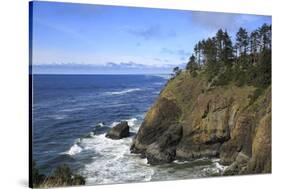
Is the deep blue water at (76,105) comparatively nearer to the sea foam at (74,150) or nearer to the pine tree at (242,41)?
the sea foam at (74,150)

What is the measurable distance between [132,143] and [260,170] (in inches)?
79.6

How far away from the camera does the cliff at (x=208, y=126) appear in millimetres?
7797

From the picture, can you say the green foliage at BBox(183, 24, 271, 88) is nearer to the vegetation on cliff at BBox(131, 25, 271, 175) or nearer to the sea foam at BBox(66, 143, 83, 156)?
the vegetation on cliff at BBox(131, 25, 271, 175)

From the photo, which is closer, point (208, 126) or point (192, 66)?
point (192, 66)

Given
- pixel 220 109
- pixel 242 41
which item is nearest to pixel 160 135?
pixel 220 109

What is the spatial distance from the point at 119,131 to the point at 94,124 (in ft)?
1.20

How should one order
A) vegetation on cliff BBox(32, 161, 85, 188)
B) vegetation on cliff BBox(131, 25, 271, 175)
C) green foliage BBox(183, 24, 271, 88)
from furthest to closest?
1. green foliage BBox(183, 24, 271, 88)
2. vegetation on cliff BBox(131, 25, 271, 175)
3. vegetation on cliff BBox(32, 161, 85, 188)

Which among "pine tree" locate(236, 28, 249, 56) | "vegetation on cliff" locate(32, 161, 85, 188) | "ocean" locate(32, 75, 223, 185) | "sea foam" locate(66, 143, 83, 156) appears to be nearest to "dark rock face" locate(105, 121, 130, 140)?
"ocean" locate(32, 75, 223, 185)

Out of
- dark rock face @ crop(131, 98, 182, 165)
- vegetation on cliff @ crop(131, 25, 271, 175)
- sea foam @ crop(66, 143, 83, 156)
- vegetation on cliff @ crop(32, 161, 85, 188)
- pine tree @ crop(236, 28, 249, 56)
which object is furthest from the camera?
pine tree @ crop(236, 28, 249, 56)

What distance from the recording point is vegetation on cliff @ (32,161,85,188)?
6.98 meters

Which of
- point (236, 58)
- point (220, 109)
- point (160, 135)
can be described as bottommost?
point (160, 135)

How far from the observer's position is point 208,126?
809cm

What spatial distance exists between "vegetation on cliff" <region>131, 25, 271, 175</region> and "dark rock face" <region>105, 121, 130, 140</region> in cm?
27

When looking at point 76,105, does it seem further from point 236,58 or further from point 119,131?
point 236,58
